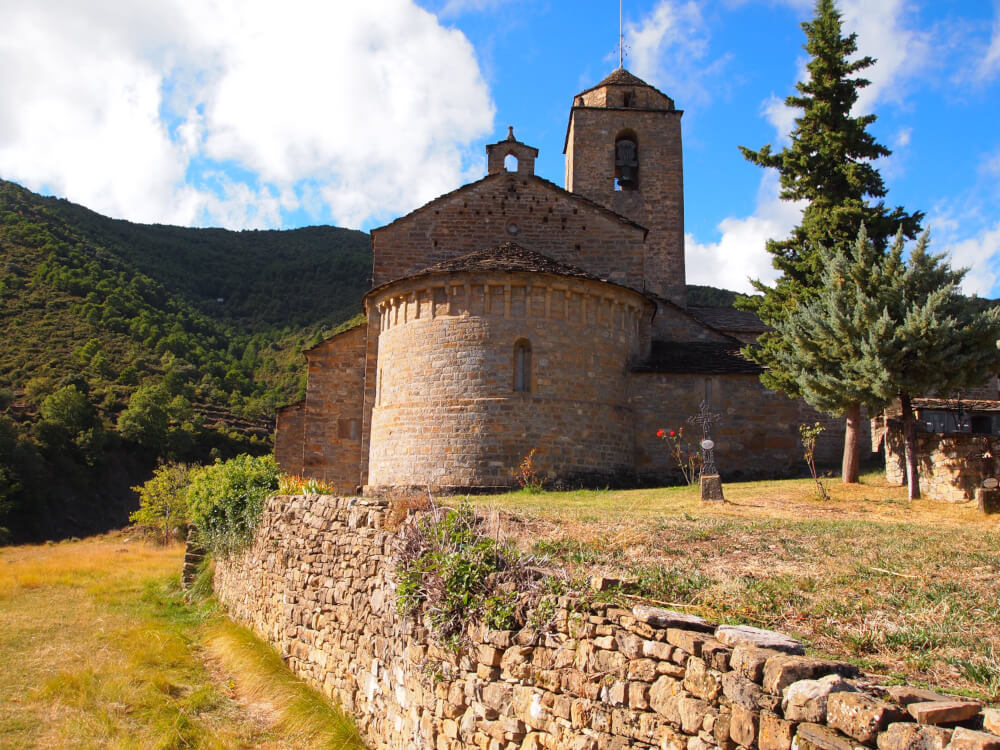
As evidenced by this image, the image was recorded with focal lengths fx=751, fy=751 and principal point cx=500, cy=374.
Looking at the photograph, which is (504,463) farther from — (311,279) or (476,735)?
(311,279)

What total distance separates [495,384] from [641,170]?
15095mm

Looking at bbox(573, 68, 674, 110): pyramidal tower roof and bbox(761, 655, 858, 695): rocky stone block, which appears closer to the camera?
bbox(761, 655, 858, 695): rocky stone block

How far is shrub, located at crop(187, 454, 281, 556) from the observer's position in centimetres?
1332

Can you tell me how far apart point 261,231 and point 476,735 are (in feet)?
271

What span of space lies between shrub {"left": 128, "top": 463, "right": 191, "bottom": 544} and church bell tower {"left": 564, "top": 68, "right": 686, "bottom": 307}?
65.1 ft

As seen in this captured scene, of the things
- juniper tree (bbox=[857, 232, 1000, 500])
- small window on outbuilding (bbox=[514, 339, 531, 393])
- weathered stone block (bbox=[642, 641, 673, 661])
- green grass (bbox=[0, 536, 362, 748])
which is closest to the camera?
weathered stone block (bbox=[642, 641, 673, 661])

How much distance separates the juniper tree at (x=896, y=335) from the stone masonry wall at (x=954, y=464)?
0.29 meters

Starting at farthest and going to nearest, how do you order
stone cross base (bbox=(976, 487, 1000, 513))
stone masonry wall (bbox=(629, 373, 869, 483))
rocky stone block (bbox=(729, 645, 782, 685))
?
stone masonry wall (bbox=(629, 373, 869, 483)) < stone cross base (bbox=(976, 487, 1000, 513)) < rocky stone block (bbox=(729, 645, 782, 685))

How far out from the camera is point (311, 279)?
2638 inches

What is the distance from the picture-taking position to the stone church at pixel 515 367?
Answer: 15.2 metres

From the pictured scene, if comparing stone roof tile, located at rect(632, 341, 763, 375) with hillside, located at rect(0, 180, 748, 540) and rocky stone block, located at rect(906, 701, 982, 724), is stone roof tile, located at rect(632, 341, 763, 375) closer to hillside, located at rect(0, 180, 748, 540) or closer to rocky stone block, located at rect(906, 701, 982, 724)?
rocky stone block, located at rect(906, 701, 982, 724)

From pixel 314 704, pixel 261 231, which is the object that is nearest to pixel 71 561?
pixel 314 704

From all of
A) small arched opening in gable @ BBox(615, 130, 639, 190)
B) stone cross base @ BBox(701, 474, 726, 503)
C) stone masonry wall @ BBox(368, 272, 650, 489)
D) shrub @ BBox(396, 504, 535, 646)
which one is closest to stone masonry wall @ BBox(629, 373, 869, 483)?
stone masonry wall @ BBox(368, 272, 650, 489)

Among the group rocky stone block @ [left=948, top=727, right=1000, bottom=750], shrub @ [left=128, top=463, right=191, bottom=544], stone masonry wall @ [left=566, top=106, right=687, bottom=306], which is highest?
stone masonry wall @ [left=566, top=106, right=687, bottom=306]
